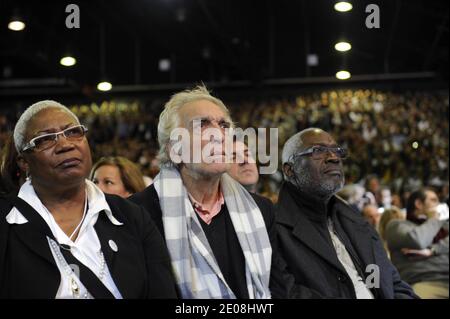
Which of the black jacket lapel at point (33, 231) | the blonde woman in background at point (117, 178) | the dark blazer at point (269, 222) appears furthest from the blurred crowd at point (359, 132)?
the black jacket lapel at point (33, 231)

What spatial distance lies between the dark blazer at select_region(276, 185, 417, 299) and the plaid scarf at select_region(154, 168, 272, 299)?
343mm

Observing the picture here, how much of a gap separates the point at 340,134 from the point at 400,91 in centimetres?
258

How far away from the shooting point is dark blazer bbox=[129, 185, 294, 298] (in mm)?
2852

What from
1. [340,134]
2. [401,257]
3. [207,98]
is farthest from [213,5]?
[207,98]

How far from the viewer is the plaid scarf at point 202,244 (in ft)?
8.83

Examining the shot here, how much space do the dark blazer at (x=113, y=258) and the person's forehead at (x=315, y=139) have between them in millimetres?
1094

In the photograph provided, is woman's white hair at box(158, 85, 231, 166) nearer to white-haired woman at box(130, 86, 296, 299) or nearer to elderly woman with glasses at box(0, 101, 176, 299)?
white-haired woman at box(130, 86, 296, 299)

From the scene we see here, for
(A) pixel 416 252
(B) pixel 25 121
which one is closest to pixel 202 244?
(B) pixel 25 121

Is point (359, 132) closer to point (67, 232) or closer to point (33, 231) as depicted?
point (67, 232)

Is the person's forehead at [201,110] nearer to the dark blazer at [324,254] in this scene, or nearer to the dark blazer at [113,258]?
the dark blazer at [113,258]

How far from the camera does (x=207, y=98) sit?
3.03 metres

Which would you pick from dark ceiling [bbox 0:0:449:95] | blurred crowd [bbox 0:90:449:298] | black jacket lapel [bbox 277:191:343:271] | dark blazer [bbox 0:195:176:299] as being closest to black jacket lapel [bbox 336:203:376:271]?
black jacket lapel [bbox 277:191:343:271]

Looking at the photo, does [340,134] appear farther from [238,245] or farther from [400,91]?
[238,245]
